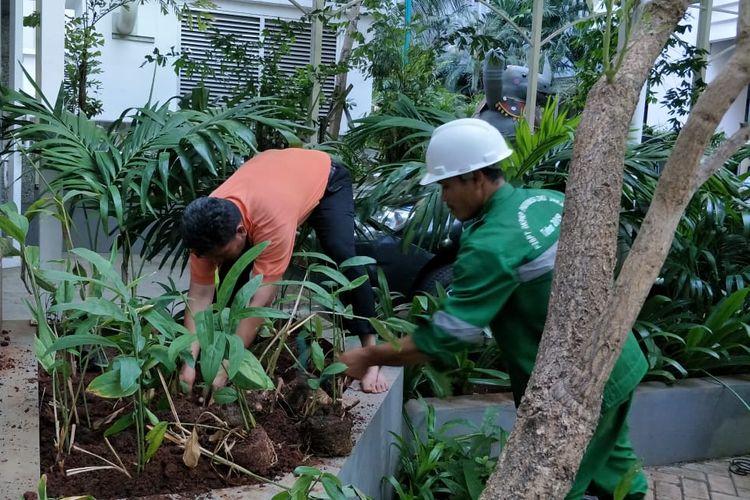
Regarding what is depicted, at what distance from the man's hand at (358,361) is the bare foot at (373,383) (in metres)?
1.04

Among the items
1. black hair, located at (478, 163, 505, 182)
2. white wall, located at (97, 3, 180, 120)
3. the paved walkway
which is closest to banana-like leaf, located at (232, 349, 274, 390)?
black hair, located at (478, 163, 505, 182)

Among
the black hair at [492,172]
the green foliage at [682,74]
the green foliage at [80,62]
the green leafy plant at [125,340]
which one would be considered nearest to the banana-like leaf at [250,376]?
the green leafy plant at [125,340]

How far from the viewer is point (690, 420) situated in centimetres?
497

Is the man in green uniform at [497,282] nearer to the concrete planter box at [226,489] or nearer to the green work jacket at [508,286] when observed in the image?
the green work jacket at [508,286]

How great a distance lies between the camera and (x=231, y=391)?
292 centimetres

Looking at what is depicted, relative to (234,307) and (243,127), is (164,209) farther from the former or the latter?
(234,307)

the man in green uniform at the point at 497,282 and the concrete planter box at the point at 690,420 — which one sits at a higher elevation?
the man in green uniform at the point at 497,282

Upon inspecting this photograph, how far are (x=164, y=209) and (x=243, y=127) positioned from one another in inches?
27.0

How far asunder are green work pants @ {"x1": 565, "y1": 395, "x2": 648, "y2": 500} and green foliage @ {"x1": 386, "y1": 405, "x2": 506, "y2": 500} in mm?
841

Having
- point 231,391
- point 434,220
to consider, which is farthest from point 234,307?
point 434,220

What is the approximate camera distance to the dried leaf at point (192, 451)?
9.09 feet

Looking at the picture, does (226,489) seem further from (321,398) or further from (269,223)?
(269,223)

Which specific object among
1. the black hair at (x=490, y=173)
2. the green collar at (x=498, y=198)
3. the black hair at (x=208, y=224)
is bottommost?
the black hair at (x=208, y=224)

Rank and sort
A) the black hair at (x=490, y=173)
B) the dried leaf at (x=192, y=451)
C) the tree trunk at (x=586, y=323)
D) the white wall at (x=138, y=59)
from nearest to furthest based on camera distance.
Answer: the tree trunk at (x=586, y=323), the black hair at (x=490, y=173), the dried leaf at (x=192, y=451), the white wall at (x=138, y=59)
